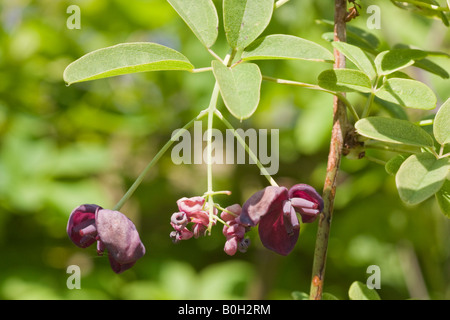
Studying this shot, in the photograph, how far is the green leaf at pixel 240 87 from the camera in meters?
0.68

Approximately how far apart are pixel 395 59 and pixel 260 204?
1.06ft

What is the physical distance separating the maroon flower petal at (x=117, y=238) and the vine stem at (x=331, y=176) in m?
0.26

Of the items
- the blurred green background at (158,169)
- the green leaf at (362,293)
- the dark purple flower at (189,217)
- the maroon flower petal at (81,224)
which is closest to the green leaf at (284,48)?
the dark purple flower at (189,217)

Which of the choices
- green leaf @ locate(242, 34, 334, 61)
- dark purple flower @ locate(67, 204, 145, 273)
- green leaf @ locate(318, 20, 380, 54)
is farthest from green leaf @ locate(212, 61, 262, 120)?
green leaf @ locate(318, 20, 380, 54)

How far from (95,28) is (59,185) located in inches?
27.3

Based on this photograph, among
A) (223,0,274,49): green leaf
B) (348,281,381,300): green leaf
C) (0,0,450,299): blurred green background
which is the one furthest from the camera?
(0,0,450,299): blurred green background

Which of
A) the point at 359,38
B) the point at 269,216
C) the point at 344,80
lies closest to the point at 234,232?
the point at 269,216

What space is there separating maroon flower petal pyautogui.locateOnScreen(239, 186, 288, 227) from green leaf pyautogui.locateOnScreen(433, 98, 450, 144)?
9.2 inches

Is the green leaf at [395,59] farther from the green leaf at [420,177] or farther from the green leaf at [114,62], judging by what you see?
the green leaf at [114,62]

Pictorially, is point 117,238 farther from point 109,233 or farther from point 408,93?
point 408,93

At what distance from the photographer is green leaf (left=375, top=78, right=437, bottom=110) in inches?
32.1

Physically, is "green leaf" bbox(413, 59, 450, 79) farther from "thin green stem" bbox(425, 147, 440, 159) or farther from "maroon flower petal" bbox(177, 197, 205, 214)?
"maroon flower petal" bbox(177, 197, 205, 214)

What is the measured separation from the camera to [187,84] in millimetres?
2152

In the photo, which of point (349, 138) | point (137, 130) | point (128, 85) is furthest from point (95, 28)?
point (349, 138)
